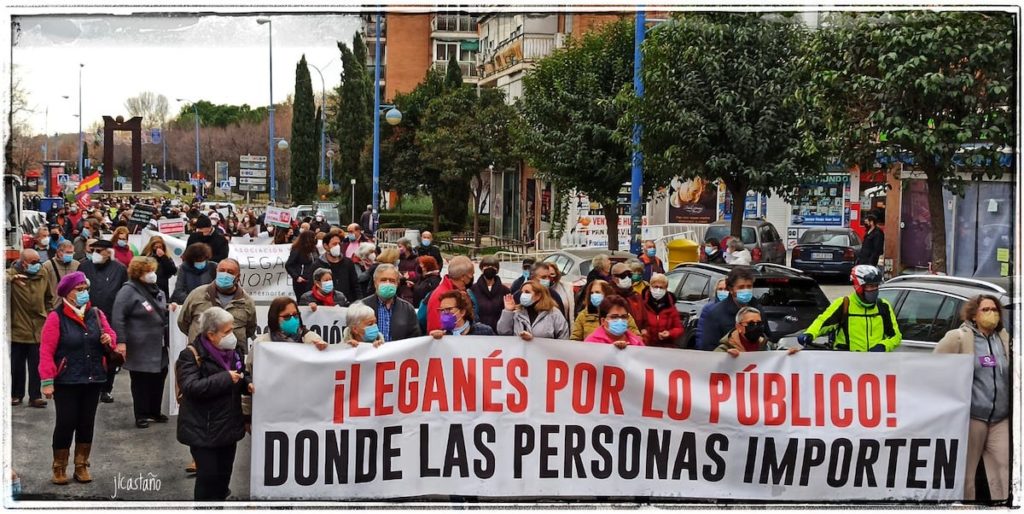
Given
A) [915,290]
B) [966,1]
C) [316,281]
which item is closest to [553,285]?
[316,281]

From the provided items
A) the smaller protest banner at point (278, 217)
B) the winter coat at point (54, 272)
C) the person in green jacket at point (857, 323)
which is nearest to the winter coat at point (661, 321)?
the person in green jacket at point (857, 323)

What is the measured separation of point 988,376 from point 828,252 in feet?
63.7

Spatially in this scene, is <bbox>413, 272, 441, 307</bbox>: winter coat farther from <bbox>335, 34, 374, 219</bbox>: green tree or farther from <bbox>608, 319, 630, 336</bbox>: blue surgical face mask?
<bbox>335, 34, 374, 219</bbox>: green tree

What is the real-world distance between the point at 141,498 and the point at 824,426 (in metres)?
4.36

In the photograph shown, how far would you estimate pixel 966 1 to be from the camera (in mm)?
11766

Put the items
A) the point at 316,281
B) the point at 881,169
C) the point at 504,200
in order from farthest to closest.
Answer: the point at 504,200, the point at 881,169, the point at 316,281

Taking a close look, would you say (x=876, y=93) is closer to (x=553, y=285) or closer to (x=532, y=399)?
(x=553, y=285)

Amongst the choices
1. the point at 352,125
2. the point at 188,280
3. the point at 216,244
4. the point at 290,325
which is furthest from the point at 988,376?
the point at 352,125

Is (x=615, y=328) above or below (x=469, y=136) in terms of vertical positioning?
below

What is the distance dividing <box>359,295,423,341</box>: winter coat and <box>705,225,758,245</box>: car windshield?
715 inches

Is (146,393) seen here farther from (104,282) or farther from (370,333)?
(370,333)

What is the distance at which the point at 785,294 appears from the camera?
13062mm

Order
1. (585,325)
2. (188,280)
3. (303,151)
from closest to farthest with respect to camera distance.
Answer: (585,325) < (188,280) < (303,151)

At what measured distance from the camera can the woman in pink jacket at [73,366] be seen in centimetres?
783
